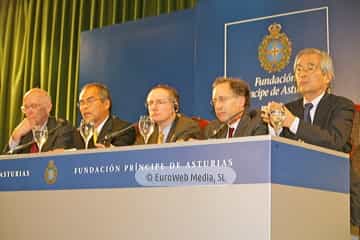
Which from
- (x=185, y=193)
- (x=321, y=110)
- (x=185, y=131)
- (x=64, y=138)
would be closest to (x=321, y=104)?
(x=321, y=110)

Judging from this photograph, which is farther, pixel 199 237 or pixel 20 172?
pixel 20 172

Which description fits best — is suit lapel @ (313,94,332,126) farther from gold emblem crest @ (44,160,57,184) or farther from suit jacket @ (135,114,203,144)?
gold emblem crest @ (44,160,57,184)

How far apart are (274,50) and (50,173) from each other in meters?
1.97

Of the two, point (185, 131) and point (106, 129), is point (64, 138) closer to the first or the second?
point (106, 129)

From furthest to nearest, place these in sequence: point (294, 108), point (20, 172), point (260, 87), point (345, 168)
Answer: point (260, 87)
point (294, 108)
point (20, 172)
point (345, 168)

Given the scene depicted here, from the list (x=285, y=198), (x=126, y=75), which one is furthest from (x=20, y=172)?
(x=126, y=75)

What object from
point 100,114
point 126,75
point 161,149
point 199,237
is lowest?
point 199,237

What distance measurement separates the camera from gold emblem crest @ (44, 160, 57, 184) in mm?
2949

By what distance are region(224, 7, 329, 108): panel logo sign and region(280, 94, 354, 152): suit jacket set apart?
65 centimetres

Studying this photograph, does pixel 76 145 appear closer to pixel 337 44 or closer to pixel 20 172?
pixel 20 172

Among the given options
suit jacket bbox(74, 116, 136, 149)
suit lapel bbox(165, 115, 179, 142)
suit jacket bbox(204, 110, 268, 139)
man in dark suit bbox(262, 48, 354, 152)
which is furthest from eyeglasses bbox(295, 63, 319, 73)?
suit jacket bbox(74, 116, 136, 149)

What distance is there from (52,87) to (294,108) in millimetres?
3896

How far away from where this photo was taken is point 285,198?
93.4 inches

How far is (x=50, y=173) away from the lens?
297cm
